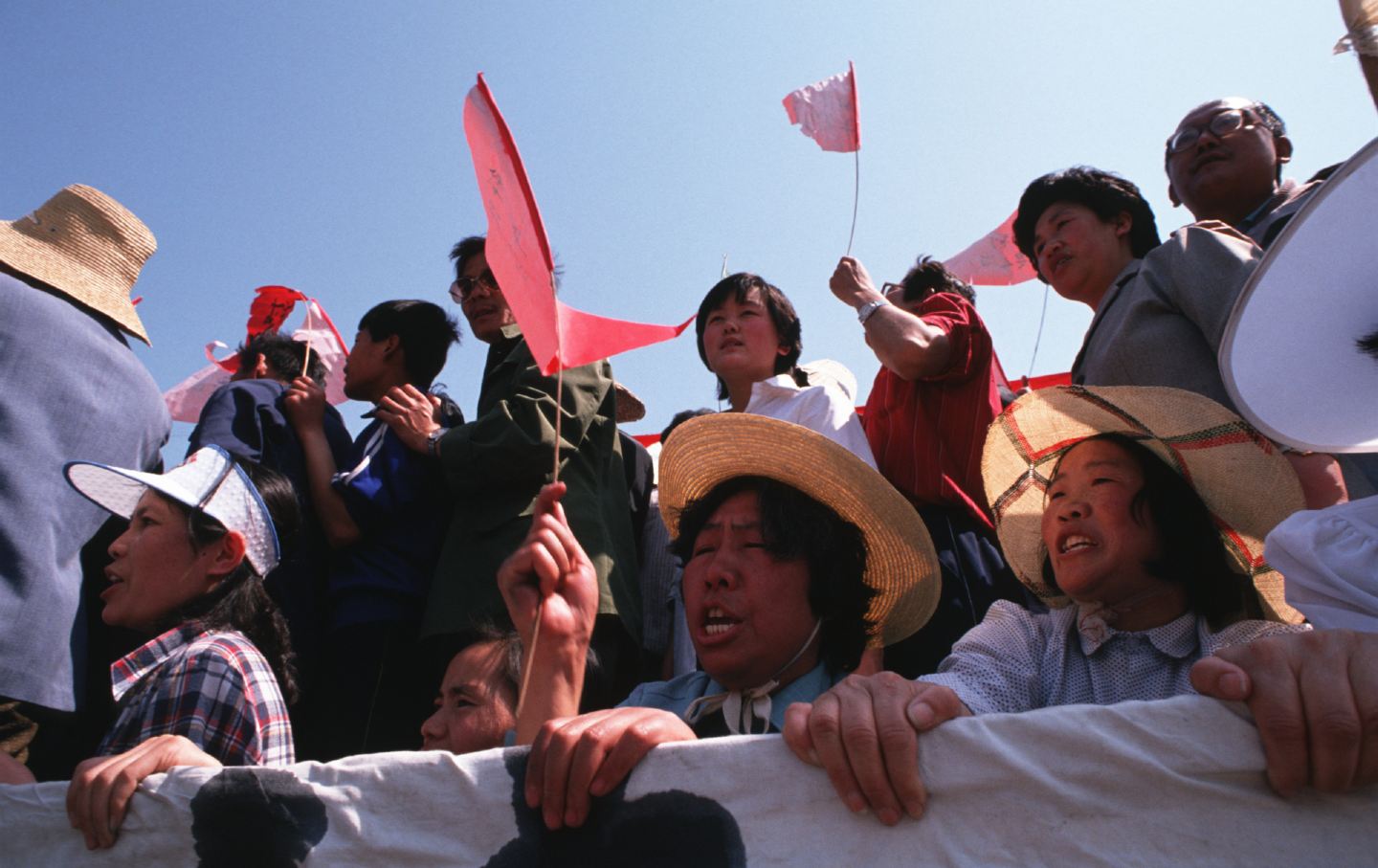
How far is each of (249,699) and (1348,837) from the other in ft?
5.97

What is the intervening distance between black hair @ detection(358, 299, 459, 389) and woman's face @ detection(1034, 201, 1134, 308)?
2.11 m

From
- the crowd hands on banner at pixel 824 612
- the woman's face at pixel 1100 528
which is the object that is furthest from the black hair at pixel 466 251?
the woman's face at pixel 1100 528

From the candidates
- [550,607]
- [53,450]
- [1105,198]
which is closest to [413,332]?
[53,450]

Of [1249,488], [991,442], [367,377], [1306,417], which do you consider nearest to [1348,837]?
[1306,417]

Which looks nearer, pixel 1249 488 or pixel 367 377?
pixel 1249 488

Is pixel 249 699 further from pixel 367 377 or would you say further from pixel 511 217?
pixel 367 377

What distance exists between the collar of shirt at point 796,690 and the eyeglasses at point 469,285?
1.88m

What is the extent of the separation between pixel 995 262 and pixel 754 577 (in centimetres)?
307

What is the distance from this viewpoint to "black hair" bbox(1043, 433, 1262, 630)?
196 cm

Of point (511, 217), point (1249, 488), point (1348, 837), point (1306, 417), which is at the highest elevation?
point (511, 217)

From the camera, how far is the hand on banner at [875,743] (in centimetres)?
117

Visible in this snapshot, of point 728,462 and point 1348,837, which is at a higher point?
point 728,462

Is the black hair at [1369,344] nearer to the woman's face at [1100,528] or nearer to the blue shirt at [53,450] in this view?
the woman's face at [1100,528]

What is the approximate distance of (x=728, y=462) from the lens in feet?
8.29
